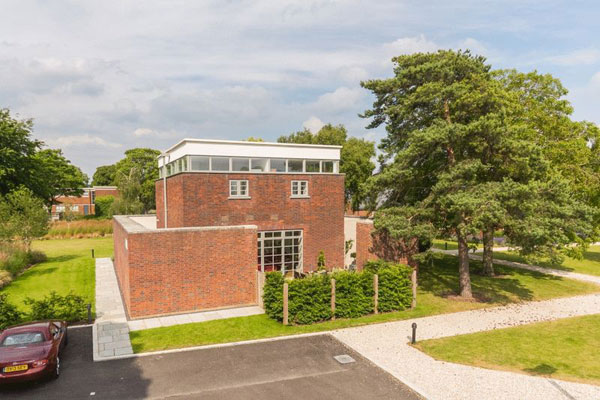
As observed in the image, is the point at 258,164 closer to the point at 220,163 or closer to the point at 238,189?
the point at 238,189

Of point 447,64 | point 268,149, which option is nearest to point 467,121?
point 447,64

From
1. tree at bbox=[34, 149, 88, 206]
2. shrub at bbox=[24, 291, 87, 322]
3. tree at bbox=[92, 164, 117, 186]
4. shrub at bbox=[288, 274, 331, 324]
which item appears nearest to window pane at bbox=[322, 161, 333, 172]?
shrub at bbox=[288, 274, 331, 324]

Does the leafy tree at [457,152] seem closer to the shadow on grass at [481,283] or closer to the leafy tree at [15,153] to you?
the shadow on grass at [481,283]

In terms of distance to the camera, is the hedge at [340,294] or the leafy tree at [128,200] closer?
the hedge at [340,294]

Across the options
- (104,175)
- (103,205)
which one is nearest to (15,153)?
(103,205)

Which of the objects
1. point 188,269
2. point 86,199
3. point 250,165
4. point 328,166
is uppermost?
point 328,166

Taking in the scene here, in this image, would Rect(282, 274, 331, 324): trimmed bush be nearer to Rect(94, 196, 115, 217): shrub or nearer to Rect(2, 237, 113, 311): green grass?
Rect(2, 237, 113, 311): green grass

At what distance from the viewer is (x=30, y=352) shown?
10750 mm

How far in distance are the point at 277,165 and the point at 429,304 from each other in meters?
10.7

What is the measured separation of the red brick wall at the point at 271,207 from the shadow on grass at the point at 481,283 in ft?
17.9

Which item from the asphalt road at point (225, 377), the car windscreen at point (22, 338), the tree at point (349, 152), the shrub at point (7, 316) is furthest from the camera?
the tree at point (349, 152)

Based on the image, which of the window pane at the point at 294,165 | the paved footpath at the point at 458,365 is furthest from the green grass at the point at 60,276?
the paved footpath at the point at 458,365

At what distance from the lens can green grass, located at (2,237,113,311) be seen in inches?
810

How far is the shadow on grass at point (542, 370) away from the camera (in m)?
11.6
